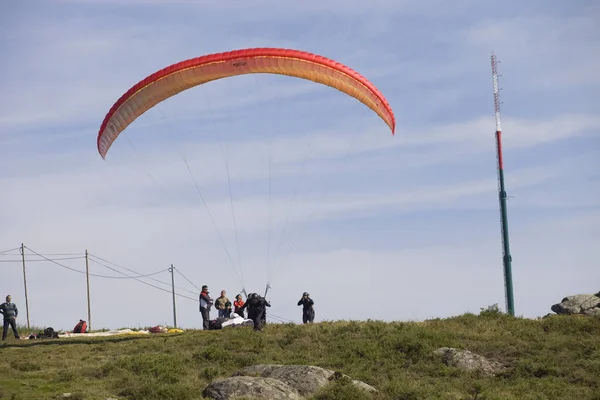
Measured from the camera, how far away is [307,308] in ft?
143

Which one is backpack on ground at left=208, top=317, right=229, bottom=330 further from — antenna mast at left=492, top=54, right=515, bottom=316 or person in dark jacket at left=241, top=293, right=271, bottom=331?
antenna mast at left=492, top=54, right=515, bottom=316

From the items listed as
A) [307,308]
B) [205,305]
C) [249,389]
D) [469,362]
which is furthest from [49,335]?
[469,362]

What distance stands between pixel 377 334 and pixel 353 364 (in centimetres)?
413

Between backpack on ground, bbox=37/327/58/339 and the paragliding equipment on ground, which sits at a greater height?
the paragliding equipment on ground

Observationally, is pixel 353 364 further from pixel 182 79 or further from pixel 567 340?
pixel 182 79

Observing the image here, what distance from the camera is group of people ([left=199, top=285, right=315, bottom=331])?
3903cm

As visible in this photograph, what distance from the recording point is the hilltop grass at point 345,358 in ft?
100

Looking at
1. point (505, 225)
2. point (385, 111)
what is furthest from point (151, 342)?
point (505, 225)

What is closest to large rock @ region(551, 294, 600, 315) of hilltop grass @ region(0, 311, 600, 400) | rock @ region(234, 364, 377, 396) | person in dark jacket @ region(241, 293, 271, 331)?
hilltop grass @ region(0, 311, 600, 400)

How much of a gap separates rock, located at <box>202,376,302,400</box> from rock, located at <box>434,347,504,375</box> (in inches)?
265

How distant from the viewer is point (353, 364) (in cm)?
3384

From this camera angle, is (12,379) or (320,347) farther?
(320,347)

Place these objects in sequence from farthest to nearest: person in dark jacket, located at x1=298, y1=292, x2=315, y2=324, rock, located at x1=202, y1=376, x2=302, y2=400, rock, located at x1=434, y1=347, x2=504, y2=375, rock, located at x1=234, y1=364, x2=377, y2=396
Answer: person in dark jacket, located at x1=298, y1=292, x2=315, y2=324
rock, located at x1=434, y1=347, x2=504, y2=375
rock, located at x1=234, y1=364, x2=377, y2=396
rock, located at x1=202, y1=376, x2=302, y2=400

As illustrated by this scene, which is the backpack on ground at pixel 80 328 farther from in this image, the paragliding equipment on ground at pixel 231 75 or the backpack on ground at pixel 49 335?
the paragliding equipment on ground at pixel 231 75
